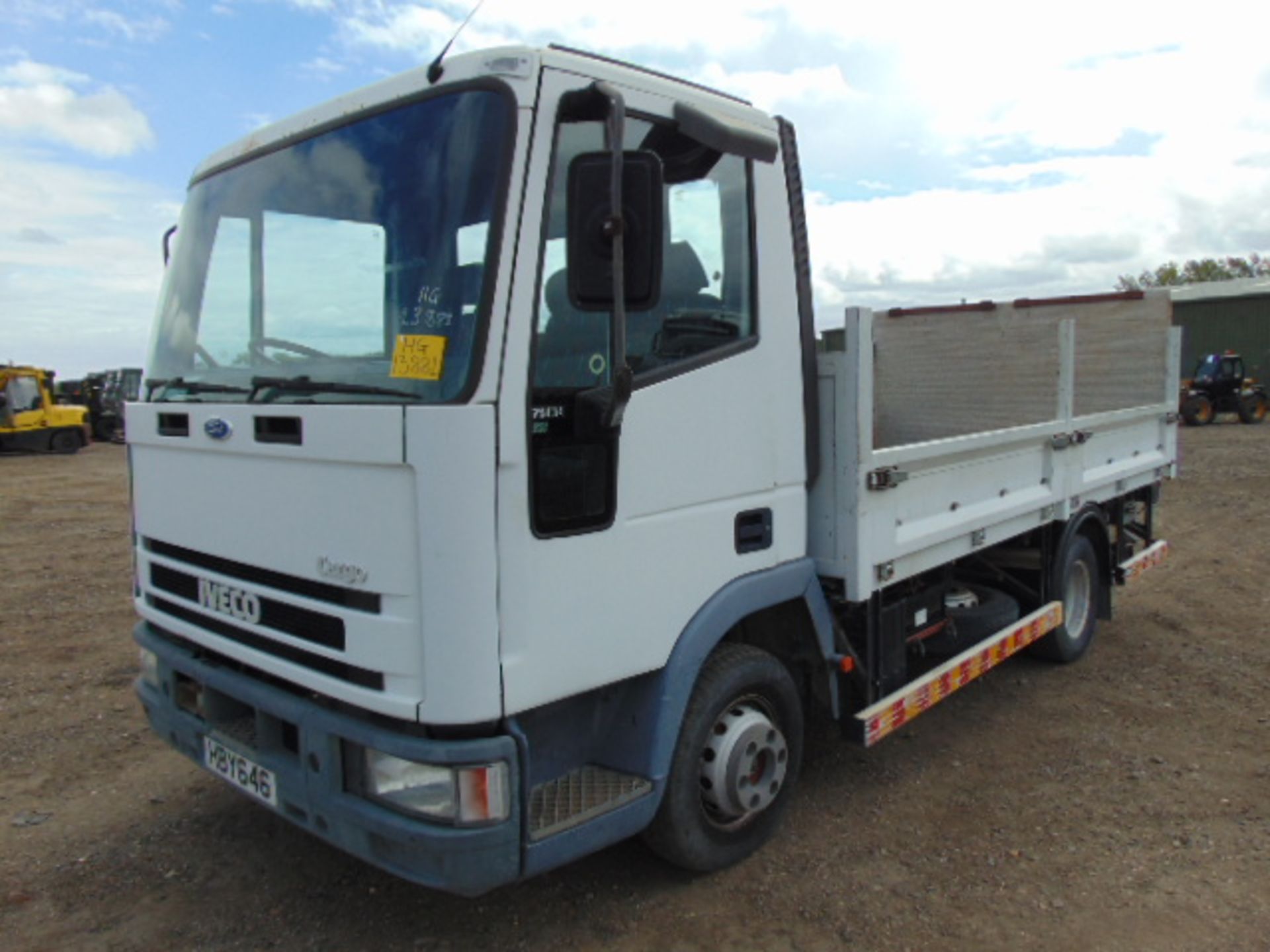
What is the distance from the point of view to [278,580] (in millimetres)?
2717

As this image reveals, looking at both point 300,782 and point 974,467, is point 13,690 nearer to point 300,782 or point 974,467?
point 300,782

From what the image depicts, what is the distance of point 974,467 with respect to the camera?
4141 mm

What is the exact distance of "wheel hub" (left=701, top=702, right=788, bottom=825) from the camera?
3.08 m

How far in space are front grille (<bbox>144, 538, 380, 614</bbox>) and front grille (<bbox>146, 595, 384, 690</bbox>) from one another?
0.16m

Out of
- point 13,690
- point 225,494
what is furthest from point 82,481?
point 225,494

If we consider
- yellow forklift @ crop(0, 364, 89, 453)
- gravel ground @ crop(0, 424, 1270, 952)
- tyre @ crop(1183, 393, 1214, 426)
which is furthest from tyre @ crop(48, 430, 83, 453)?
tyre @ crop(1183, 393, 1214, 426)

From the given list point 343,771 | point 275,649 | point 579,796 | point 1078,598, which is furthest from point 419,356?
point 1078,598

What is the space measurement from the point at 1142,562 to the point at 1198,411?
66.5 feet

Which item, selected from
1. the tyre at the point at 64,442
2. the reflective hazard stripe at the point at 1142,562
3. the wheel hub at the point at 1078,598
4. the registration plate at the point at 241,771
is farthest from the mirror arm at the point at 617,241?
the tyre at the point at 64,442

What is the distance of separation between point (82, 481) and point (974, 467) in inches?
659

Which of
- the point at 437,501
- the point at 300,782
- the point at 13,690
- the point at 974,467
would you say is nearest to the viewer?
the point at 437,501

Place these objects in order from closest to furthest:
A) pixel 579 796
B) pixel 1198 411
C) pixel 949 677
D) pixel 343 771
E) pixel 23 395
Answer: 1. pixel 343 771
2. pixel 579 796
3. pixel 949 677
4. pixel 23 395
5. pixel 1198 411

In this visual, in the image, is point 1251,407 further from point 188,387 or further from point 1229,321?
point 188,387

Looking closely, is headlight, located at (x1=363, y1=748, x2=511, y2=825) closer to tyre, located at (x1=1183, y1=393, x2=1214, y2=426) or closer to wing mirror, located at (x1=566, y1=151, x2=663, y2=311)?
wing mirror, located at (x1=566, y1=151, x2=663, y2=311)
